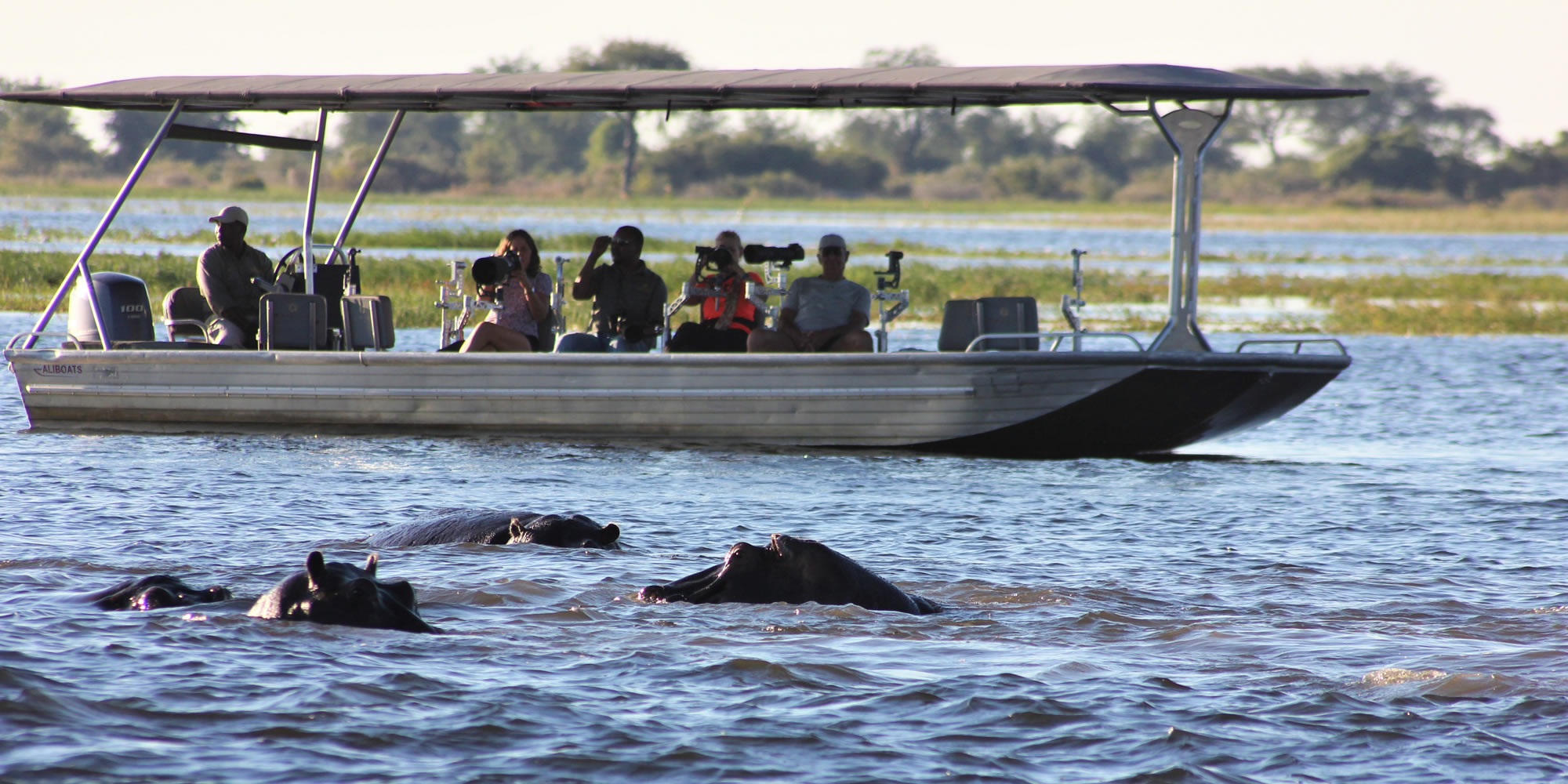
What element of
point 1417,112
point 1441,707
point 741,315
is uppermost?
point 1417,112

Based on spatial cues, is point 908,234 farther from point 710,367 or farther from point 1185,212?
point 1185,212

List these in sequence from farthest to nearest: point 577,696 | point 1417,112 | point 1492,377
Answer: point 1417,112
point 1492,377
point 577,696

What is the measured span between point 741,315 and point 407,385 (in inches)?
91.4

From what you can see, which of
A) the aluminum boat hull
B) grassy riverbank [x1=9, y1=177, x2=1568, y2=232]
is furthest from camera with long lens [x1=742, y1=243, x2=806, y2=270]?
grassy riverbank [x1=9, y1=177, x2=1568, y2=232]

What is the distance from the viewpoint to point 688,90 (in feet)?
34.7

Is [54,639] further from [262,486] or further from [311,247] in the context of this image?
[311,247]

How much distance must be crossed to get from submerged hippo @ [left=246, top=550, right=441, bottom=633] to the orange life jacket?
18.7 ft

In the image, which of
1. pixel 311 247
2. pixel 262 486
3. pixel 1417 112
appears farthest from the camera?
pixel 1417 112

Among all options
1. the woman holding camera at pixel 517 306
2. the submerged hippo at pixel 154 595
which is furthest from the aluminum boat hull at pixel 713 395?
the submerged hippo at pixel 154 595

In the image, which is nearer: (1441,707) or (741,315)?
(1441,707)

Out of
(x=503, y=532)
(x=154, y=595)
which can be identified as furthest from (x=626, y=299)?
(x=154, y=595)

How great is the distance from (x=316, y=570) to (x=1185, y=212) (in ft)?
19.8

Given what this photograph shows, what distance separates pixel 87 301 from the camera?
11820 millimetres

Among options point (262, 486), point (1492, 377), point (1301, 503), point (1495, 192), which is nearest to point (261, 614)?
point (262, 486)
